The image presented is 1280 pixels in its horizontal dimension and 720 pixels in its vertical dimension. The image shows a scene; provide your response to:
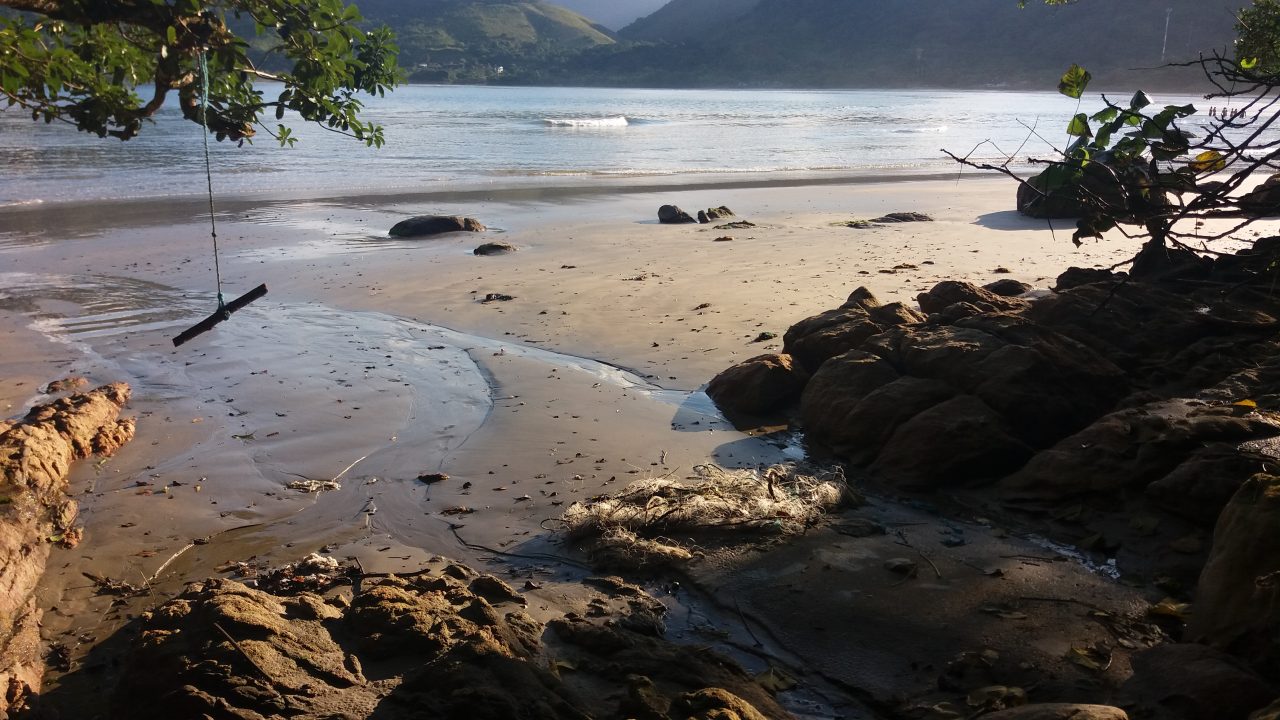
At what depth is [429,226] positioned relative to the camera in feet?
47.4

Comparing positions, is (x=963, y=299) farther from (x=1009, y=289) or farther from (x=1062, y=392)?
(x=1062, y=392)

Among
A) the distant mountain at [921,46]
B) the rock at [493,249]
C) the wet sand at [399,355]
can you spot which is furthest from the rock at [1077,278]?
the distant mountain at [921,46]

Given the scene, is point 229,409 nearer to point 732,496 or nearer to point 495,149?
point 732,496

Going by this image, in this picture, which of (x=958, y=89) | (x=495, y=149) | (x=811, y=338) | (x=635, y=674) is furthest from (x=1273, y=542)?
(x=958, y=89)

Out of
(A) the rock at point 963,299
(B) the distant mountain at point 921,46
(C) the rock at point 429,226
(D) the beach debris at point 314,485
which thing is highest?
(B) the distant mountain at point 921,46

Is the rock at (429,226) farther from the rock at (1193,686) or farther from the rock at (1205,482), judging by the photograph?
the rock at (1193,686)

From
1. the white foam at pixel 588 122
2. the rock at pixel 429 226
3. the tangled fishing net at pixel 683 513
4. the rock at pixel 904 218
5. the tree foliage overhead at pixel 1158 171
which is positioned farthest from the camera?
the white foam at pixel 588 122

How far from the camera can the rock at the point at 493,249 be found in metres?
12.7

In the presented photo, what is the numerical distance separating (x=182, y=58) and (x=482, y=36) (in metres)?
155

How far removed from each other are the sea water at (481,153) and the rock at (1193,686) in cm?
1276

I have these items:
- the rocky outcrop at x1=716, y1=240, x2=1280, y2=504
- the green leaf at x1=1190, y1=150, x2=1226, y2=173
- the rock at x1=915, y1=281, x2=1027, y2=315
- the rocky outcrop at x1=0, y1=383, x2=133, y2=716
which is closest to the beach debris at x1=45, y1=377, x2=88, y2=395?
the rocky outcrop at x1=0, y1=383, x2=133, y2=716

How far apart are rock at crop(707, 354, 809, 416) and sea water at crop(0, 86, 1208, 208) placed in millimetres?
9676

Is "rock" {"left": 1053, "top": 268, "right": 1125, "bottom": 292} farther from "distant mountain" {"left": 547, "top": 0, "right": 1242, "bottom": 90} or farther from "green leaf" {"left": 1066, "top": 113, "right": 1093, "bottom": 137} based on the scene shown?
"distant mountain" {"left": 547, "top": 0, "right": 1242, "bottom": 90}

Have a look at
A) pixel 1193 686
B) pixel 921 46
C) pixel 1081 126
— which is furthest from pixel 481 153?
pixel 921 46
